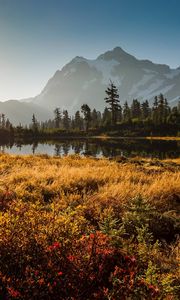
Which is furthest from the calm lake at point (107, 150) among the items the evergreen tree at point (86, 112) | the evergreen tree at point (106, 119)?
the evergreen tree at point (106, 119)

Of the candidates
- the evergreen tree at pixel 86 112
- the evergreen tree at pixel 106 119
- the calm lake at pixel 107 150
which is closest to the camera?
the calm lake at pixel 107 150

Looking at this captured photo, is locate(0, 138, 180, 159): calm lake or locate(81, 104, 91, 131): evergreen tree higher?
locate(81, 104, 91, 131): evergreen tree

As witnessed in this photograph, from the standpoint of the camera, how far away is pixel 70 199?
7.99m

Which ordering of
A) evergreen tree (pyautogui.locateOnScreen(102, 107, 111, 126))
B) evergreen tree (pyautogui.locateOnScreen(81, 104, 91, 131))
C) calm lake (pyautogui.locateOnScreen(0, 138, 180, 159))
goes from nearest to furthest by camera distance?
calm lake (pyautogui.locateOnScreen(0, 138, 180, 159)) < evergreen tree (pyautogui.locateOnScreen(81, 104, 91, 131)) < evergreen tree (pyautogui.locateOnScreen(102, 107, 111, 126))

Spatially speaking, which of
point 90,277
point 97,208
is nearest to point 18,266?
point 90,277

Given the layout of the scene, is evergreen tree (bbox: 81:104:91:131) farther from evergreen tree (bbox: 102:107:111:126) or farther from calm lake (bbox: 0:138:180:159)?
calm lake (bbox: 0:138:180:159)

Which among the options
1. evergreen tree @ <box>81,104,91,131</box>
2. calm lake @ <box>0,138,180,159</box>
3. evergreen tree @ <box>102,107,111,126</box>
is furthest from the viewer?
evergreen tree @ <box>102,107,111,126</box>

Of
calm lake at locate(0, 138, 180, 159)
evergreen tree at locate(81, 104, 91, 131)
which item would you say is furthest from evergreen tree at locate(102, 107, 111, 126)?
calm lake at locate(0, 138, 180, 159)

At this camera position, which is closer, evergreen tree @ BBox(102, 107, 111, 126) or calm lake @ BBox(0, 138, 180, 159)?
calm lake @ BBox(0, 138, 180, 159)

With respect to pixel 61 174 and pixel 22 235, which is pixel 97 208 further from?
pixel 61 174

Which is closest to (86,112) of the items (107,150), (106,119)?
(106,119)

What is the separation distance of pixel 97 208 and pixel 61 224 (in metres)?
2.81

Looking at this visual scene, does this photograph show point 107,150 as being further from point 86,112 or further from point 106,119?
point 106,119

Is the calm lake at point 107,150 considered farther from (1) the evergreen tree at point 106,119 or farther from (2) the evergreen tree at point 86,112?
(1) the evergreen tree at point 106,119
